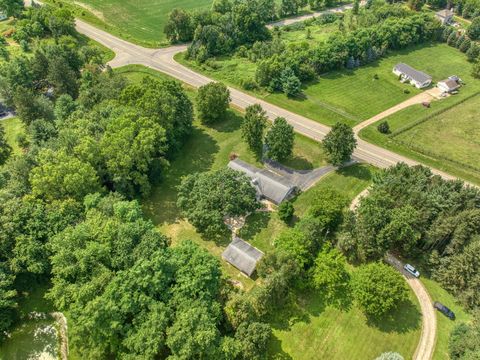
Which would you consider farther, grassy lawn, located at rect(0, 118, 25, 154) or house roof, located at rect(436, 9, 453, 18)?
house roof, located at rect(436, 9, 453, 18)

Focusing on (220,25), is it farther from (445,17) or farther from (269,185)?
(445,17)

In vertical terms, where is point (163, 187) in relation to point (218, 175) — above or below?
below

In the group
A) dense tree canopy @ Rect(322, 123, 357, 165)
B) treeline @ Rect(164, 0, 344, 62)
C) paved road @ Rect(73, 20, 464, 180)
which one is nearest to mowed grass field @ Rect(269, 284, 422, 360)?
dense tree canopy @ Rect(322, 123, 357, 165)

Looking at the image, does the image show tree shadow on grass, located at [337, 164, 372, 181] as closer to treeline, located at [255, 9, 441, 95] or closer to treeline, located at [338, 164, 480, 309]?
treeline, located at [338, 164, 480, 309]

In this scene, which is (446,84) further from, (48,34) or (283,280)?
(48,34)

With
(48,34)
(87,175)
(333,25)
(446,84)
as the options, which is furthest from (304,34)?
(87,175)

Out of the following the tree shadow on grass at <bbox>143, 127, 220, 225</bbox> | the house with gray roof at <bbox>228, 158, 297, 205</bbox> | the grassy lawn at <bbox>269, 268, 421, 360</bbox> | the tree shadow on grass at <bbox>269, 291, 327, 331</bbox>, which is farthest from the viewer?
the house with gray roof at <bbox>228, 158, 297, 205</bbox>
